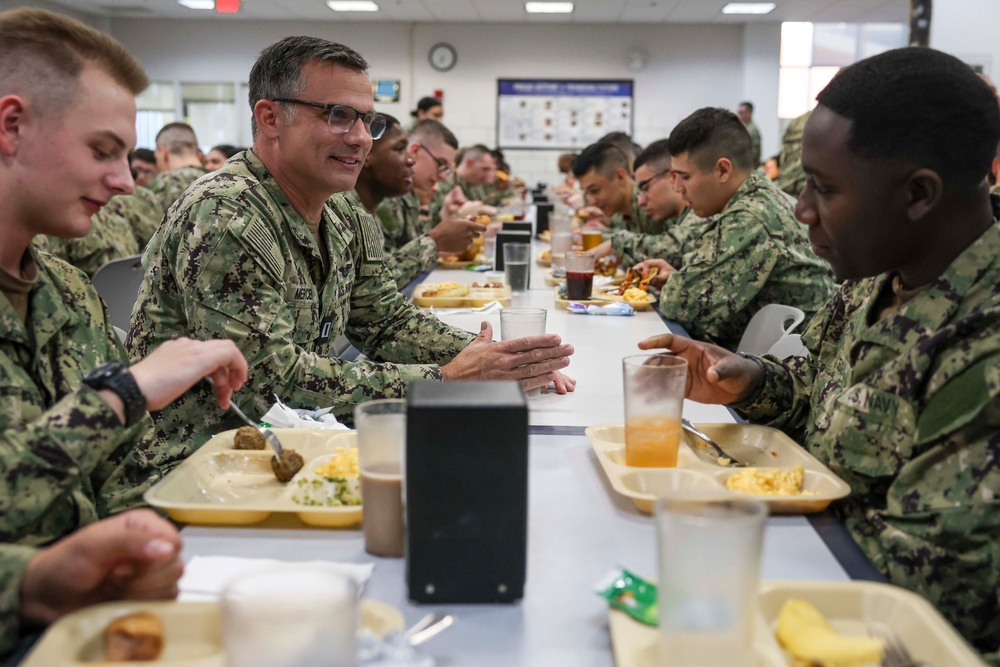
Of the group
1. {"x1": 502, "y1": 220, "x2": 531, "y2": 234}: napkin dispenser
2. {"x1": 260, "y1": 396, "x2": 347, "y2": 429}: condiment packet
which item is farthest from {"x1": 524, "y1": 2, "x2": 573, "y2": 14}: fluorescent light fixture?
{"x1": 260, "y1": 396, "x2": 347, "y2": 429}: condiment packet

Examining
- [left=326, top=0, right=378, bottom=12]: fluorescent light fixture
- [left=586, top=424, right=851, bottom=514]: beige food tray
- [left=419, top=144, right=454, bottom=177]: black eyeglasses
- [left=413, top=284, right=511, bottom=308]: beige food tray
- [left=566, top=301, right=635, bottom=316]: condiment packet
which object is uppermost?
[left=326, top=0, right=378, bottom=12]: fluorescent light fixture

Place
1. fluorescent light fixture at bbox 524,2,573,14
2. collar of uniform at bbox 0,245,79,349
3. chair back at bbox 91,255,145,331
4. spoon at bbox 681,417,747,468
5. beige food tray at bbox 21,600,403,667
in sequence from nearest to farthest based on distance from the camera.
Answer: beige food tray at bbox 21,600,403,667 < collar of uniform at bbox 0,245,79,349 < spoon at bbox 681,417,747,468 < chair back at bbox 91,255,145,331 < fluorescent light fixture at bbox 524,2,573,14

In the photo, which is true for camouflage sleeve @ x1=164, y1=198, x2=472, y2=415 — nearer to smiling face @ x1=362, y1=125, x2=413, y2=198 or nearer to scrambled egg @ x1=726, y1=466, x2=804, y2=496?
scrambled egg @ x1=726, y1=466, x2=804, y2=496

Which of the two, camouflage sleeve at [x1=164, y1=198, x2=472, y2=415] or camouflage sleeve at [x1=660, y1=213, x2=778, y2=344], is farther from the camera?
camouflage sleeve at [x1=660, y1=213, x2=778, y2=344]

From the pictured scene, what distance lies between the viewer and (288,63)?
2.25 m

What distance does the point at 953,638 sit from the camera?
0.93m

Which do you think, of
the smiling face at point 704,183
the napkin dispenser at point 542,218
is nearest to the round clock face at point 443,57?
the napkin dispenser at point 542,218

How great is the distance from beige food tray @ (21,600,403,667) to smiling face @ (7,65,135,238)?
638mm

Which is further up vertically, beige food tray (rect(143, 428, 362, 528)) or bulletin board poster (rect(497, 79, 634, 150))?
→ bulletin board poster (rect(497, 79, 634, 150))

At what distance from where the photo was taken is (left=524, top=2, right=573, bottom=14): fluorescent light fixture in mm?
12148

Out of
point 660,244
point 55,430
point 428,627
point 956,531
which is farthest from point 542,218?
point 428,627

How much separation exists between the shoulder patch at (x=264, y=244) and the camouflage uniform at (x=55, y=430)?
0.42 metres

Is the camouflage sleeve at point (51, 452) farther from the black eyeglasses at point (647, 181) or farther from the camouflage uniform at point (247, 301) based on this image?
the black eyeglasses at point (647, 181)

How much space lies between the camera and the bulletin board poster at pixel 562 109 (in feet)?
45.8
